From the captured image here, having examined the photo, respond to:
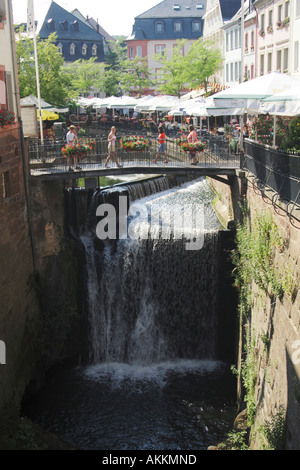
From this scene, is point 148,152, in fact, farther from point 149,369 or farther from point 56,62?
point 56,62

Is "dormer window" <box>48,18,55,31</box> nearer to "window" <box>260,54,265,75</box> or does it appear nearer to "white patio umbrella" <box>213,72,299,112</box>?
"window" <box>260,54,265,75</box>

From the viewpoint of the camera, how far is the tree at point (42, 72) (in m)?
30.3

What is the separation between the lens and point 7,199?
1631 centimetres

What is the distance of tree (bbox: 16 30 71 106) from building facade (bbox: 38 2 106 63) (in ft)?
119

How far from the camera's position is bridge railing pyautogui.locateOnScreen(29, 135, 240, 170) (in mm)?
18953

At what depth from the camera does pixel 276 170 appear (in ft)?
42.9

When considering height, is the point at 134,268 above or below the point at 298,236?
below

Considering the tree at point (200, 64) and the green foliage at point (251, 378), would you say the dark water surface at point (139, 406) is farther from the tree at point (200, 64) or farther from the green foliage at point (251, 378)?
the tree at point (200, 64)

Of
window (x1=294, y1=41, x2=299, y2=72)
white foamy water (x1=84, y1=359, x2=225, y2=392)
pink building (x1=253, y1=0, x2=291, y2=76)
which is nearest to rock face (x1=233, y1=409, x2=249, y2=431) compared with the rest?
white foamy water (x1=84, y1=359, x2=225, y2=392)

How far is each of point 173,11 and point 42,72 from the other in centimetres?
4559

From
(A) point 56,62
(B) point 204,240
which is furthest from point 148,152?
(A) point 56,62

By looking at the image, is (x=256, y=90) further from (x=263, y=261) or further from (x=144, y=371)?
(x=144, y=371)

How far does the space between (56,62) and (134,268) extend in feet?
56.5

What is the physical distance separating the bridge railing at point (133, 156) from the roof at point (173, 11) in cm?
5697
